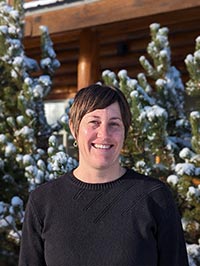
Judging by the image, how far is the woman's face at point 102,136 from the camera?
6.46 feet

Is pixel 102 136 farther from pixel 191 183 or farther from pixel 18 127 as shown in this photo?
pixel 18 127

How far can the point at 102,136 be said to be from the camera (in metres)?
1.97

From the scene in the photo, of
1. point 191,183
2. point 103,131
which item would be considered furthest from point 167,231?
point 191,183

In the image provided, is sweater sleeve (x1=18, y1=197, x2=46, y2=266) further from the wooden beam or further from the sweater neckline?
the wooden beam

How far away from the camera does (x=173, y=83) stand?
4.43 meters

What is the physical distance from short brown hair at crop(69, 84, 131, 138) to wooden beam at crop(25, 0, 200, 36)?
9.86 feet

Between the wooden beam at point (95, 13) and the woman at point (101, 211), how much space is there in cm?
306

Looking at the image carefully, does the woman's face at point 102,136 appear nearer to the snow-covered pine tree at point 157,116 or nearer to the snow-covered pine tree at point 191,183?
the snow-covered pine tree at point 191,183

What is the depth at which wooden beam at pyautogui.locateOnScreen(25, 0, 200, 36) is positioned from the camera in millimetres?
4871

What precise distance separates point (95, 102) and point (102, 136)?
0.13 m

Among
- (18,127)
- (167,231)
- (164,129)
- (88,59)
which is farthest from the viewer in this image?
(88,59)

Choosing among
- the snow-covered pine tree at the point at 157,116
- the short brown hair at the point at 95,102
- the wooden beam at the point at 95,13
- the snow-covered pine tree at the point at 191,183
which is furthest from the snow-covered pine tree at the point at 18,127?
the short brown hair at the point at 95,102

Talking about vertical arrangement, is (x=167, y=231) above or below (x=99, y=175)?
below

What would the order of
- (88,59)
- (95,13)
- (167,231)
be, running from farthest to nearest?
(88,59)
(95,13)
(167,231)
